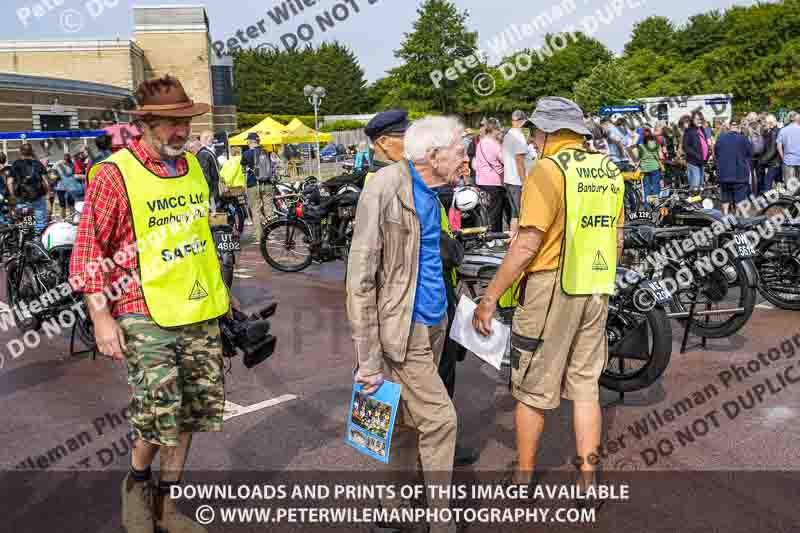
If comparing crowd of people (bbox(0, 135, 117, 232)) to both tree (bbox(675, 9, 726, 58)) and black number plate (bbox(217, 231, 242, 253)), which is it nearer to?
black number plate (bbox(217, 231, 242, 253))

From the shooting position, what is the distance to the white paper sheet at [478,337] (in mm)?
3375

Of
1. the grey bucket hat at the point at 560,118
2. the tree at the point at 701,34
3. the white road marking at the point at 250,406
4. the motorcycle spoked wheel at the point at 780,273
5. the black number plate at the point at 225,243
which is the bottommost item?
the white road marking at the point at 250,406

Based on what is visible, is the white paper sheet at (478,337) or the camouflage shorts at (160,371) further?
the white paper sheet at (478,337)

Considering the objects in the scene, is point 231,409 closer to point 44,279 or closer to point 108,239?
point 108,239

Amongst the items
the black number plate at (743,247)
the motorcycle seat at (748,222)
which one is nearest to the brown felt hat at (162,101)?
the black number plate at (743,247)

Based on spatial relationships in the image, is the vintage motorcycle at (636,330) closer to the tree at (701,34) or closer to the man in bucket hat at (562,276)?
the man in bucket hat at (562,276)

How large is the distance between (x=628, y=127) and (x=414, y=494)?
16357mm

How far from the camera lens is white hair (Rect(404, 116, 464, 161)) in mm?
2934

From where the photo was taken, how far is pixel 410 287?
292 cm

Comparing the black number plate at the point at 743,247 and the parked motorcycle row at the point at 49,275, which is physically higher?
the black number plate at the point at 743,247

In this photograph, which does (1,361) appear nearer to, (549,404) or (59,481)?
(59,481)

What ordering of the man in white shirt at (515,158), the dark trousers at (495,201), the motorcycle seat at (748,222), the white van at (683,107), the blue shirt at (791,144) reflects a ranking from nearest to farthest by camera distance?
1. the motorcycle seat at (748,222)
2. the man in white shirt at (515,158)
3. the dark trousers at (495,201)
4. the blue shirt at (791,144)
5. the white van at (683,107)

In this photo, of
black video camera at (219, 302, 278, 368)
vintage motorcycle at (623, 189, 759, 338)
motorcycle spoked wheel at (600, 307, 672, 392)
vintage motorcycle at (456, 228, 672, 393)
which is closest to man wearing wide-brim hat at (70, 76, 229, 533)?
black video camera at (219, 302, 278, 368)

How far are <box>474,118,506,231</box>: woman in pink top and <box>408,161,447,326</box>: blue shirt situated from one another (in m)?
7.85
